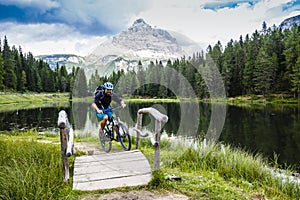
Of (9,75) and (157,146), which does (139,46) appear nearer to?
(157,146)

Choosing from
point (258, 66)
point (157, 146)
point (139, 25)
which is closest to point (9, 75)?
point (258, 66)

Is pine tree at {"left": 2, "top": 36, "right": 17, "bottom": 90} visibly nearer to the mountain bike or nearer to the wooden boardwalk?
the mountain bike

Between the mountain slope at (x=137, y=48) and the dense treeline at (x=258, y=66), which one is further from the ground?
the dense treeline at (x=258, y=66)

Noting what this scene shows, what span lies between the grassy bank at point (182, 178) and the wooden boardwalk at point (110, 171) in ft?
0.71

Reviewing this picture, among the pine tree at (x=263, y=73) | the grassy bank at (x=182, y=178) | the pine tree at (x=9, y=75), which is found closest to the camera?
the grassy bank at (x=182, y=178)

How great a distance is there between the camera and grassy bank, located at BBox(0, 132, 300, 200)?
4.46 meters

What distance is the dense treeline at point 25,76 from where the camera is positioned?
2794 inches

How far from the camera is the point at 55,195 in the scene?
4488 mm

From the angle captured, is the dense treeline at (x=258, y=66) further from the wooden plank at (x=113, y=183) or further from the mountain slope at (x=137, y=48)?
the wooden plank at (x=113, y=183)

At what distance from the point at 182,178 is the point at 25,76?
3314 inches

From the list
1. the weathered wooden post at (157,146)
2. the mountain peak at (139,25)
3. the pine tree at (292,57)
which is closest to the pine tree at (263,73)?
the pine tree at (292,57)

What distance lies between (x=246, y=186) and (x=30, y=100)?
7397 centimetres

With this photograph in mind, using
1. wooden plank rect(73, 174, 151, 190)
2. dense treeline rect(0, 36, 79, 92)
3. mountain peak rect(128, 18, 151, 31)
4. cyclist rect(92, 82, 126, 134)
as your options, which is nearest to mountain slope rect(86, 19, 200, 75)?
mountain peak rect(128, 18, 151, 31)

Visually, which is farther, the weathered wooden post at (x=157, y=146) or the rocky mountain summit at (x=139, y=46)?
the rocky mountain summit at (x=139, y=46)
